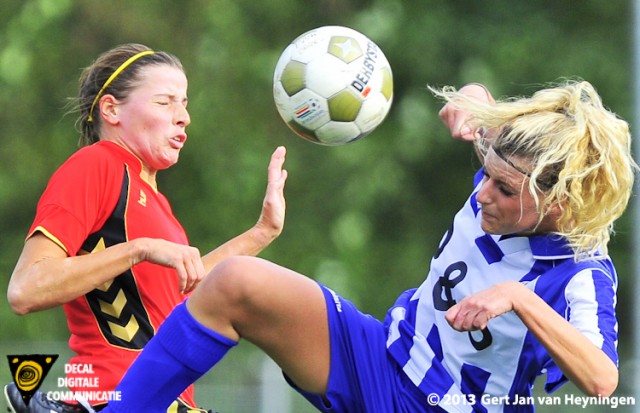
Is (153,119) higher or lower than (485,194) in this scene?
higher

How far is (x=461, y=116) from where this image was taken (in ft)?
13.0

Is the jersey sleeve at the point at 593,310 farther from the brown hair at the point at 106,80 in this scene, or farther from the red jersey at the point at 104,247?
the brown hair at the point at 106,80

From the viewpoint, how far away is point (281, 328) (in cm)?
329

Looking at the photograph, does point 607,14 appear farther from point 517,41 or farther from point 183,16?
point 183,16

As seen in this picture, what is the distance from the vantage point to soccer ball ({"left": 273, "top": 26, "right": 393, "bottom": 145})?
4.12 metres

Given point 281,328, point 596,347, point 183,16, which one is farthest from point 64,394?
point 183,16

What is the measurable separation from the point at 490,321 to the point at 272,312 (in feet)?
2.15

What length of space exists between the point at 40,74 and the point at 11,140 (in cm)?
59

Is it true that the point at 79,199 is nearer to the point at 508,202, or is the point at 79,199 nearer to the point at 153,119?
the point at 153,119

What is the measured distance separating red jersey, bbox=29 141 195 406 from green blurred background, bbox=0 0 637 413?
5088 millimetres

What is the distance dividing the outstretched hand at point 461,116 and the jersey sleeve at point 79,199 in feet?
3.69

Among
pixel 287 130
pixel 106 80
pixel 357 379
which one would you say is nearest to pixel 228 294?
pixel 357 379

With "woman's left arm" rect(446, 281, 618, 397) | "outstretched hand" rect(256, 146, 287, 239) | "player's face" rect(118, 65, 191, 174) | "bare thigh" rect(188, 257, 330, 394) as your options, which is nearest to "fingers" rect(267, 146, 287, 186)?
"outstretched hand" rect(256, 146, 287, 239)
